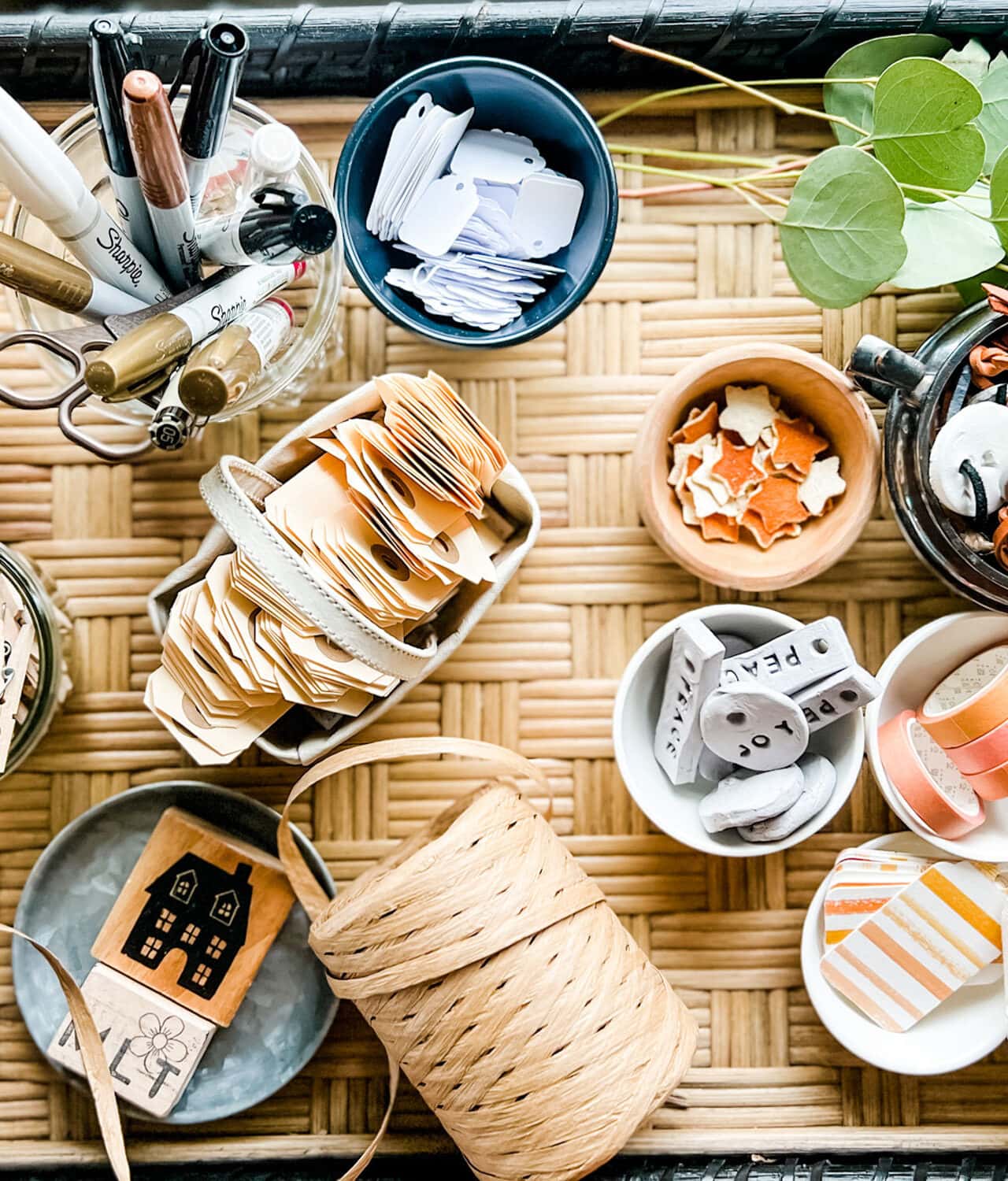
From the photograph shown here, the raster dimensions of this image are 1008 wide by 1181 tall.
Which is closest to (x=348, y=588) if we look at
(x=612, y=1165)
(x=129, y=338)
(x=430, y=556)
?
(x=430, y=556)

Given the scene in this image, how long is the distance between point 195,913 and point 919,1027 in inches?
17.4

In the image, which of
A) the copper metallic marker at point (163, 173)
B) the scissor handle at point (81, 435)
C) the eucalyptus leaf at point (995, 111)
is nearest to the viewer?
the copper metallic marker at point (163, 173)

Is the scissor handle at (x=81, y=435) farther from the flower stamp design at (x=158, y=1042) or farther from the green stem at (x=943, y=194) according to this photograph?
the green stem at (x=943, y=194)

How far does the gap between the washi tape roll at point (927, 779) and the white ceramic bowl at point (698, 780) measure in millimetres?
31

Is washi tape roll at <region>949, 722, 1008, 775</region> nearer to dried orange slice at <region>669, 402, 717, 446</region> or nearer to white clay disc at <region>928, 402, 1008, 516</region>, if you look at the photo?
white clay disc at <region>928, 402, 1008, 516</region>

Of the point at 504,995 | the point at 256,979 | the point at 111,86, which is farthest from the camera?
the point at 256,979

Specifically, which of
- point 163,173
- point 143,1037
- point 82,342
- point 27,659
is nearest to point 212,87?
point 163,173

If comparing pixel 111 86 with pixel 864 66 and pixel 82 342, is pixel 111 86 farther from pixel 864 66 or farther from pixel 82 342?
pixel 864 66

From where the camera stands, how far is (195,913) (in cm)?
67

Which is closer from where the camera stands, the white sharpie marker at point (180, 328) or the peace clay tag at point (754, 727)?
the white sharpie marker at point (180, 328)

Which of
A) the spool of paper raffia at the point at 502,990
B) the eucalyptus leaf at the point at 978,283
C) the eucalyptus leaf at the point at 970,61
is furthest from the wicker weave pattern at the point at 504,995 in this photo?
the eucalyptus leaf at the point at 970,61

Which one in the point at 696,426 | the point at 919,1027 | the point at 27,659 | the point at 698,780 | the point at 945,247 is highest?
the point at 945,247

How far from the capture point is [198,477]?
0.72 meters

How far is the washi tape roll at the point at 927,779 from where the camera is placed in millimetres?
650
